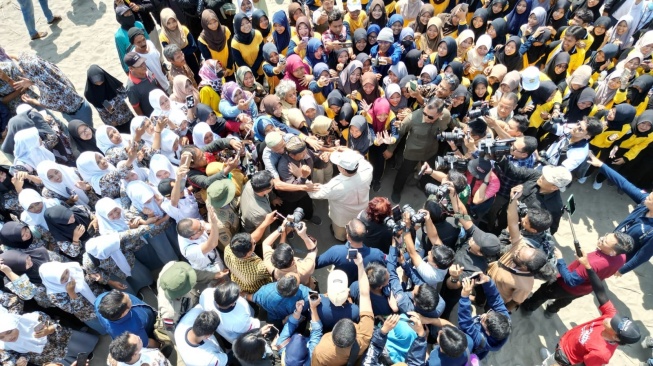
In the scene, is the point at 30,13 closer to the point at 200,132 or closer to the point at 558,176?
the point at 200,132

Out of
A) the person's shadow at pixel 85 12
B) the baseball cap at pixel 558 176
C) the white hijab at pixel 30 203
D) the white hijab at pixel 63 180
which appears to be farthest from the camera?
the person's shadow at pixel 85 12

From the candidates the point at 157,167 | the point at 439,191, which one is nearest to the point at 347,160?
the point at 439,191

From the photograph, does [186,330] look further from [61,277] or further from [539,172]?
[539,172]

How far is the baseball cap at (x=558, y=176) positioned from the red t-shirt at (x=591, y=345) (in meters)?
1.31

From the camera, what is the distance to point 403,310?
12.3 feet

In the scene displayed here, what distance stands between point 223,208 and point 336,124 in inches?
83.9

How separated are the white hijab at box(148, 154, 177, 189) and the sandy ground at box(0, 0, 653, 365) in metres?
1.68

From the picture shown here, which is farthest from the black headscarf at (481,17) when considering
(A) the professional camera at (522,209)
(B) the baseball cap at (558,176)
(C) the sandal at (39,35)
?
(C) the sandal at (39,35)

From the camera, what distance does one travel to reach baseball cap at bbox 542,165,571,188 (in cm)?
438

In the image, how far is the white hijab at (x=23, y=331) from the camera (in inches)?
145

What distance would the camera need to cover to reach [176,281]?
365cm

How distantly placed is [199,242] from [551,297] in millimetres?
4224

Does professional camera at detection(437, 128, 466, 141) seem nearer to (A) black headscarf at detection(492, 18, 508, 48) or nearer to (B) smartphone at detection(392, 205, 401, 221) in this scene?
(B) smartphone at detection(392, 205, 401, 221)

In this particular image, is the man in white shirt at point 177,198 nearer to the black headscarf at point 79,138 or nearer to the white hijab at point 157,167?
the white hijab at point 157,167
